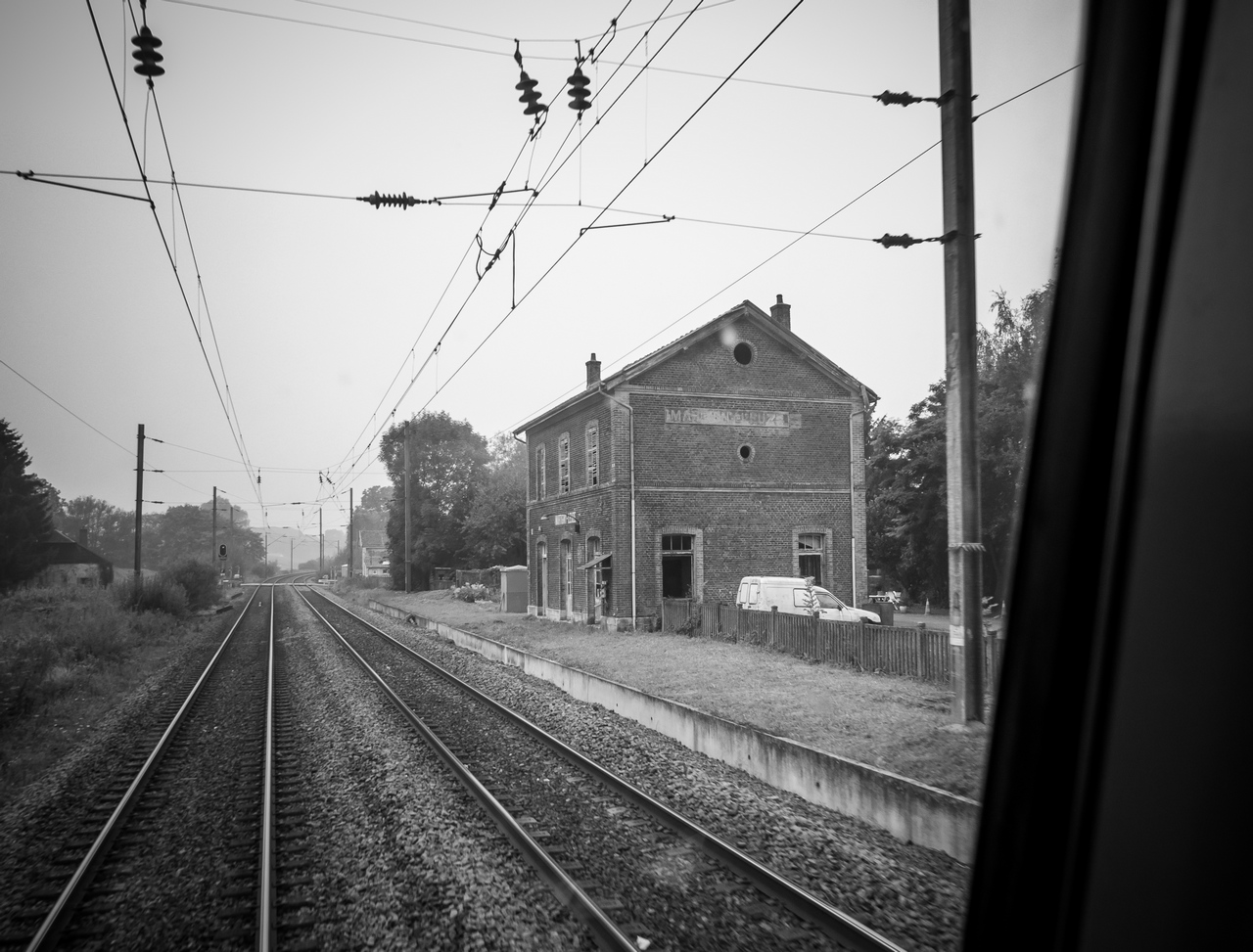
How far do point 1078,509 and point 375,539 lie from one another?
122 meters

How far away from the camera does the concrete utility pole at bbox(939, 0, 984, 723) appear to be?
746cm

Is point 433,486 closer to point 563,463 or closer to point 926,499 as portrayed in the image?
point 563,463

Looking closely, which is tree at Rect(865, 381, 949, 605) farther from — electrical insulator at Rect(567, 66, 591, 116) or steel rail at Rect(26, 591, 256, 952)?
steel rail at Rect(26, 591, 256, 952)

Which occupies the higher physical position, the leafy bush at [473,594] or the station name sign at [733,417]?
the station name sign at [733,417]

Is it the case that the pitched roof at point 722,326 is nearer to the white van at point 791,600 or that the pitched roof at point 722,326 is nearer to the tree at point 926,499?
the tree at point 926,499

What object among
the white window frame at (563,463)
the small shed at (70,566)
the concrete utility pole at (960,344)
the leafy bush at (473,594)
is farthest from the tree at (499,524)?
the concrete utility pole at (960,344)

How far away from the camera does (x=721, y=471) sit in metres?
23.5

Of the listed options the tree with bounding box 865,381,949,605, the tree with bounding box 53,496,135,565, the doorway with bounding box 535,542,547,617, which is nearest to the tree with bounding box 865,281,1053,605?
the tree with bounding box 865,381,949,605

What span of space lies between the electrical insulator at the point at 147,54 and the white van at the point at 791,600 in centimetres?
1532

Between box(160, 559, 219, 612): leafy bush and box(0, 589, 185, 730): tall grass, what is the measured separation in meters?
4.58

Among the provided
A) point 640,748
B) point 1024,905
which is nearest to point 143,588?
point 640,748

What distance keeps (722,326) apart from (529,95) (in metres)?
14.6

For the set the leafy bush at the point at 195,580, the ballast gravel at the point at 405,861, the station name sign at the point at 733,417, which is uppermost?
the station name sign at the point at 733,417

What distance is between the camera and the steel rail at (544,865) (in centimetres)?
496
